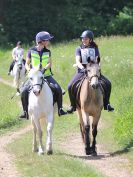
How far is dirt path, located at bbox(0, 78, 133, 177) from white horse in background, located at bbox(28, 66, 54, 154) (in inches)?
32.9

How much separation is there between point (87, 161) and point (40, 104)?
5.66 feet

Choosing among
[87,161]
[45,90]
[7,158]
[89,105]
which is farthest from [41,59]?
[87,161]

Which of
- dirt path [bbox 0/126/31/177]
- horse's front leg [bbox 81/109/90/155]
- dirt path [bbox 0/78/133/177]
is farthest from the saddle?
dirt path [bbox 0/126/31/177]

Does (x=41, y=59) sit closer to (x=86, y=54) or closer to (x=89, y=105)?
(x=86, y=54)

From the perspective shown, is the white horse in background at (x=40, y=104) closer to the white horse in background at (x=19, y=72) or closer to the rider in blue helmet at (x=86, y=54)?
the rider in blue helmet at (x=86, y=54)

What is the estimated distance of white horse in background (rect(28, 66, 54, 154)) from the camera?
45.1ft

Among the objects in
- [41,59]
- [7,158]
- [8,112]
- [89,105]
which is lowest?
[8,112]

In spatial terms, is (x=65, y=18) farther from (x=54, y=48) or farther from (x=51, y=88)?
(x=51, y=88)

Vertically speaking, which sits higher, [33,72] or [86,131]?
[33,72]

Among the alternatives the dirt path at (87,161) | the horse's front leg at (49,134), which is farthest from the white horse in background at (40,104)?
the dirt path at (87,161)

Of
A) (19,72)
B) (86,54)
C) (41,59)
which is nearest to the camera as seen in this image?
(41,59)

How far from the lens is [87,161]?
44.4ft

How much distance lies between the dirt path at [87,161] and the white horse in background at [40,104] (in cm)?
84

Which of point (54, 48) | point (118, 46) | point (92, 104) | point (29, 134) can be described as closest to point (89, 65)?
point (92, 104)
